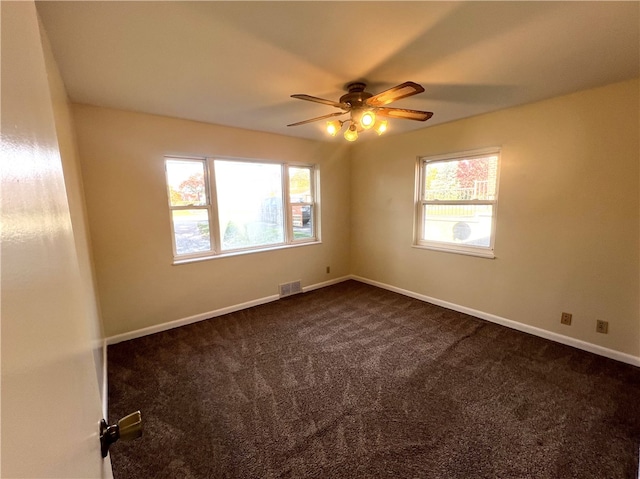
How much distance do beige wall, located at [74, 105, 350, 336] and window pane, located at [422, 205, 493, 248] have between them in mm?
2189

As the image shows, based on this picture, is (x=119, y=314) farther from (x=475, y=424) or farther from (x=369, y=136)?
(x=369, y=136)

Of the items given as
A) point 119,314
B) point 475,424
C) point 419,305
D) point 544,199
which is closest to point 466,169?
point 544,199

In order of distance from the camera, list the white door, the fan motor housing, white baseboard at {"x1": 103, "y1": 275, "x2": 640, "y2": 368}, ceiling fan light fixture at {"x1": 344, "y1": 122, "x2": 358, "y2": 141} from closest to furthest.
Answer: the white door
the fan motor housing
ceiling fan light fixture at {"x1": 344, "y1": 122, "x2": 358, "y2": 141}
white baseboard at {"x1": 103, "y1": 275, "x2": 640, "y2": 368}

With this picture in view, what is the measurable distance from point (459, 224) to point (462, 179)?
0.55 metres

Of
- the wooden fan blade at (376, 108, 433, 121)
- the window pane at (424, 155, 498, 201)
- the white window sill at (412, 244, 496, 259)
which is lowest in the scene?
the white window sill at (412, 244, 496, 259)

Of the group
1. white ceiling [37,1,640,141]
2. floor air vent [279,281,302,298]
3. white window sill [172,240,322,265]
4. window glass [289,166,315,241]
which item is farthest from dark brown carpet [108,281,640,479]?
white ceiling [37,1,640,141]

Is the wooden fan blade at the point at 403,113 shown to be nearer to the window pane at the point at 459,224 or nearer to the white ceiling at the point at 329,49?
the white ceiling at the point at 329,49

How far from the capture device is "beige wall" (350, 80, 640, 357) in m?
2.29

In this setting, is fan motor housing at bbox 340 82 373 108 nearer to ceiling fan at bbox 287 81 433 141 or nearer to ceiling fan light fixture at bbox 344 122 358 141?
ceiling fan at bbox 287 81 433 141

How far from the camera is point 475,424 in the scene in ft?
5.83

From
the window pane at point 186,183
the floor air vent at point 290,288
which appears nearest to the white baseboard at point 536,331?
the floor air vent at point 290,288

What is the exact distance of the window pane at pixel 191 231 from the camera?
10.4 ft

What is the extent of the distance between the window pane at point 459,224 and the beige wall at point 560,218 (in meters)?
0.19

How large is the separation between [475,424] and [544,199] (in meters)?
2.18
